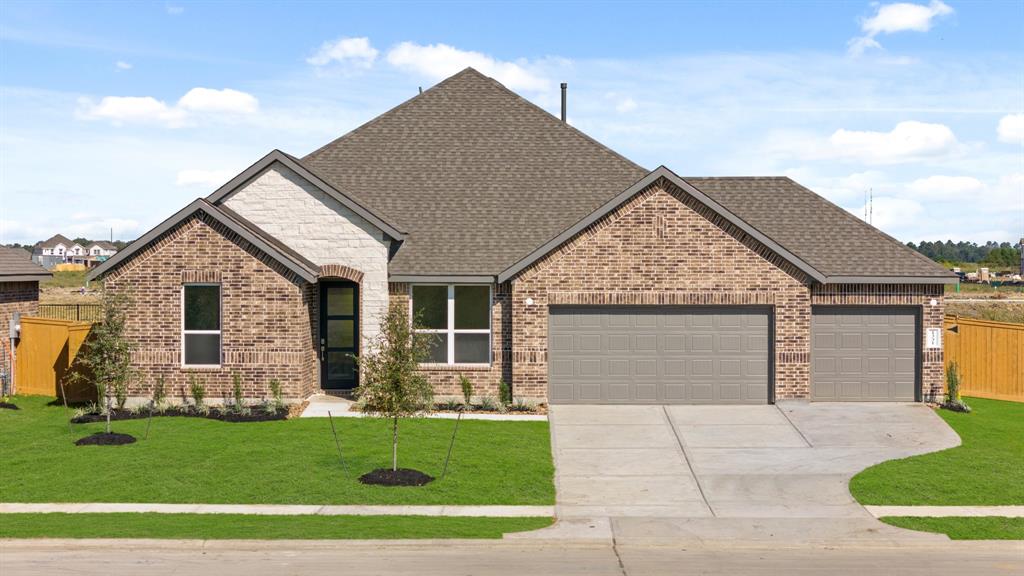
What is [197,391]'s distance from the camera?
20.0 meters

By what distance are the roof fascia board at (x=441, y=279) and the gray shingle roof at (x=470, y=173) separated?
0.48 feet

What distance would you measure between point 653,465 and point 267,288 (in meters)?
9.75

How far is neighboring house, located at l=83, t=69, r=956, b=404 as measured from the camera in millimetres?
20562

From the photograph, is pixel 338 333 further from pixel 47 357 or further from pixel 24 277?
pixel 24 277

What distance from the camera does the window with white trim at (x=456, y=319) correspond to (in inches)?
854

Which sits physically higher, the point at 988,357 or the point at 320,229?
the point at 320,229

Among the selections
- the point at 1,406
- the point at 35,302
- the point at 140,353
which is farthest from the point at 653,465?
the point at 35,302

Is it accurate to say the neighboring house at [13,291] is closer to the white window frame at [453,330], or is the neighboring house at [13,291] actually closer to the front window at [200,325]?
the front window at [200,325]

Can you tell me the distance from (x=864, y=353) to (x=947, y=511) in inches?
340

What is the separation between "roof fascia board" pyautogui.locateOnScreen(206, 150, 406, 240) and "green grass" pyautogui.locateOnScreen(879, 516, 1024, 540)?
13192 mm

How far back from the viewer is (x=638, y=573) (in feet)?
33.9

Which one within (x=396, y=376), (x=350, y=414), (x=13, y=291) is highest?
(x=13, y=291)

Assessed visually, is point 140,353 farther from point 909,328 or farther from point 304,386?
point 909,328

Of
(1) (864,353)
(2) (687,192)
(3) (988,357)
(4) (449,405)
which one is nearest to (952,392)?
(1) (864,353)
